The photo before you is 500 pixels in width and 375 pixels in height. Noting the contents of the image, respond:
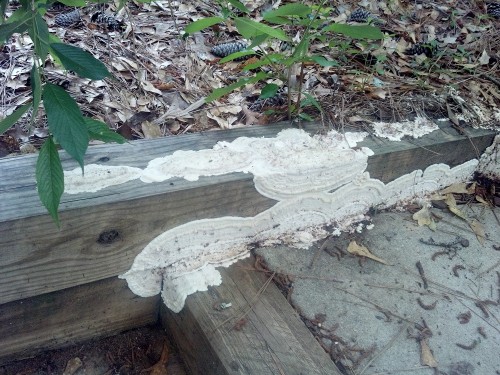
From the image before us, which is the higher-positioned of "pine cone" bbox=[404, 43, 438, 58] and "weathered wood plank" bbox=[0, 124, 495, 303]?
"weathered wood plank" bbox=[0, 124, 495, 303]

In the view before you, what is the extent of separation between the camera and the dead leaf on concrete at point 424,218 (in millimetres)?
2053

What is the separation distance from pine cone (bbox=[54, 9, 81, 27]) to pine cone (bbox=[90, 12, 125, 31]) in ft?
0.27

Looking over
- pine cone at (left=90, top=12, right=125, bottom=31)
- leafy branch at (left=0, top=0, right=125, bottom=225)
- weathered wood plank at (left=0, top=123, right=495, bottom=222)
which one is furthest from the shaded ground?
pine cone at (left=90, top=12, right=125, bottom=31)

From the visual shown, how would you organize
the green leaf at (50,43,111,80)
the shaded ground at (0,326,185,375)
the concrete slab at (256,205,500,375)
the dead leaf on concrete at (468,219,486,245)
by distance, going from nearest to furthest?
the green leaf at (50,43,111,80)
the concrete slab at (256,205,500,375)
the shaded ground at (0,326,185,375)
the dead leaf on concrete at (468,219,486,245)

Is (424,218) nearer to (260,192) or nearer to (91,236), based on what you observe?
(260,192)

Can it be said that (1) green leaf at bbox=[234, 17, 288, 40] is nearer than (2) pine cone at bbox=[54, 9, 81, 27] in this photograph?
Yes

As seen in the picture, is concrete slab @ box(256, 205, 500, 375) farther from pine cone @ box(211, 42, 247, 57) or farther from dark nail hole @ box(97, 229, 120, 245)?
pine cone @ box(211, 42, 247, 57)

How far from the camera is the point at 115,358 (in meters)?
1.70

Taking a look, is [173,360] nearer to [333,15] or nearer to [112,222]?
[112,222]

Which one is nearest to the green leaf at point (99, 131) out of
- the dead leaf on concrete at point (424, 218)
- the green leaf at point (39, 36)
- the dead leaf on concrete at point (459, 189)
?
the green leaf at point (39, 36)

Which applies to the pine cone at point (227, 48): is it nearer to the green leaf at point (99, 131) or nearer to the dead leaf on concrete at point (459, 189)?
the dead leaf on concrete at point (459, 189)

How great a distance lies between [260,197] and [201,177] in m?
0.24

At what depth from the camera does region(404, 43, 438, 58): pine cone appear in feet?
9.04

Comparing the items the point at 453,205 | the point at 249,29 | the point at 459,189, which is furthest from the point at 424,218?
the point at 249,29
